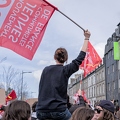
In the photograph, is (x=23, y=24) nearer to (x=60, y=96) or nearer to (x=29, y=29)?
(x=29, y=29)

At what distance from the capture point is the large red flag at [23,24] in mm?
6215

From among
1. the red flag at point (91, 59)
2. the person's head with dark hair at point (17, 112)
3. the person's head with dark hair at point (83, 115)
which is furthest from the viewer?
the red flag at point (91, 59)

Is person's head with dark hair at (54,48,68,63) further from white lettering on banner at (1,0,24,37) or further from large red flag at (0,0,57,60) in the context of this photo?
white lettering on banner at (1,0,24,37)

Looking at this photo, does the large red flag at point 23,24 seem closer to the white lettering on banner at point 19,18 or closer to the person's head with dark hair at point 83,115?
the white lettering on banner at point 19,18

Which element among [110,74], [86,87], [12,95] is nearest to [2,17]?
[12,95]

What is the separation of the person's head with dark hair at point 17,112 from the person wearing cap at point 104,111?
47.4 inches

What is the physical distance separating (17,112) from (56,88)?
0.82 m

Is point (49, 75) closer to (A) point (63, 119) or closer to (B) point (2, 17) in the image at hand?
(A) point (63, 119)

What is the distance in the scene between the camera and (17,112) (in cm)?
346

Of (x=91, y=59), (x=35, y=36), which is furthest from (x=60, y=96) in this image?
(x=91, y=59)

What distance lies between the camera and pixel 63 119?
13.6ft

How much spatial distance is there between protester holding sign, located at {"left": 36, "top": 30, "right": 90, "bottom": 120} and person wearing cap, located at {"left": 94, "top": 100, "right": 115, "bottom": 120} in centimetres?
45

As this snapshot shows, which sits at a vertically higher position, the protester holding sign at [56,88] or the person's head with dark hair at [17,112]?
the protester holding sign at [56,88]

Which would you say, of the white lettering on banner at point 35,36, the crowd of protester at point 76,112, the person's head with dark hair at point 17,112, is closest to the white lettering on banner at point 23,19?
the white lettering on banner at point 35,36
